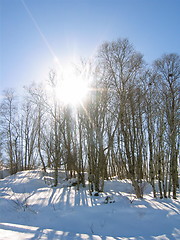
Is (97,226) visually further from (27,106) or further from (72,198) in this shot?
(27,106)

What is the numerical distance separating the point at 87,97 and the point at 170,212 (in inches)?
278

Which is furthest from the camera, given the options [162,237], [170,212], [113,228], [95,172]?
[95,172]

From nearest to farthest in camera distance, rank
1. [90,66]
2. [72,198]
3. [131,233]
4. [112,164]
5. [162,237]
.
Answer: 1. [162,237]
2. [131,233]
3. [72,198]
4. [90,66]
5. [112,164]

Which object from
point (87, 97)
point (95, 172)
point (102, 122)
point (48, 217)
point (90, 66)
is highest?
point (90, 66)

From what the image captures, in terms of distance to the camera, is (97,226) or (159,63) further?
(159,63)

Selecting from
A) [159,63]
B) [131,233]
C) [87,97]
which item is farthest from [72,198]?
[159,63]

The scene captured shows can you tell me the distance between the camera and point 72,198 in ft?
26.5

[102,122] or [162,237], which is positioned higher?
[102,122]

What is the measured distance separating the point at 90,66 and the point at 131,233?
8.96 m

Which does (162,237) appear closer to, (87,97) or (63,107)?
(87,97)

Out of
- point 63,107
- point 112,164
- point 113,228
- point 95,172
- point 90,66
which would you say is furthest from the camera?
point 112,164

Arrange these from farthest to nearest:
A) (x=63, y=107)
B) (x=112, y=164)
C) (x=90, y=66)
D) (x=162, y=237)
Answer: (x=112, y=164), (x=63, y=107), (x=90, y=66), (x=162, y=237)

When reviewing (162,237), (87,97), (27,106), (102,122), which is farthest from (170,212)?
(27,106)

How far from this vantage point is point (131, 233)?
456 centimetres
